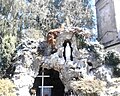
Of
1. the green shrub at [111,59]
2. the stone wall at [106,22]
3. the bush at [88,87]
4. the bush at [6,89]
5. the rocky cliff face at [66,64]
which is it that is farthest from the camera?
the stone wall at [106,22]

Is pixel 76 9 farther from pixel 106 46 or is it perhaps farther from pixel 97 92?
pixel 97 92

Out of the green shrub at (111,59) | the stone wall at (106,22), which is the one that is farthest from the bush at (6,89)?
the stone wall at (106,22)

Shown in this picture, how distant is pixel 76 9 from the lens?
26703 mm

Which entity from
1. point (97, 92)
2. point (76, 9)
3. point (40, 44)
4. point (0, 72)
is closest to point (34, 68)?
point (40, 44)

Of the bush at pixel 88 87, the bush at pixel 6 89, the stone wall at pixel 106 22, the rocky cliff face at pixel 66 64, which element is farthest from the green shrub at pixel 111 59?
the bush at pixel 6 89

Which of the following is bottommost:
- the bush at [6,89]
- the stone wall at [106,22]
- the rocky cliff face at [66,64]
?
the bush at [6,89]

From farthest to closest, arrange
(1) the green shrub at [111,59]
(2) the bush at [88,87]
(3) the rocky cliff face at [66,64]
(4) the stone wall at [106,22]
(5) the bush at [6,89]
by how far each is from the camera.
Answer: (4) the stone wall at [106,22] → (1) the green shrub at [111,59] → (3) the rocky cliff face at [66,64] → (2) the bush at [88,87] → (5) the bush at [6,89]

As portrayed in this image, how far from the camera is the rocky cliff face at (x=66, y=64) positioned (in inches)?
687

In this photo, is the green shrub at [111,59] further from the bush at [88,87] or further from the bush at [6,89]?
the bush at [6,89]

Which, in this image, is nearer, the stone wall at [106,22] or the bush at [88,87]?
the bush at [88,87]

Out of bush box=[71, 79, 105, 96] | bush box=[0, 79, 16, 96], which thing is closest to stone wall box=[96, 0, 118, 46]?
bush box=[71, 79, 105, 96]

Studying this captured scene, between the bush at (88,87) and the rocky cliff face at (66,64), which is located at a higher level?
the rocky cliff face at (66,64)

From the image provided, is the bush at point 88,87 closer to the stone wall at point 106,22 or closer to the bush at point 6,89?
the bush at point 6,89

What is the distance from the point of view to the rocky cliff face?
17.5 m
